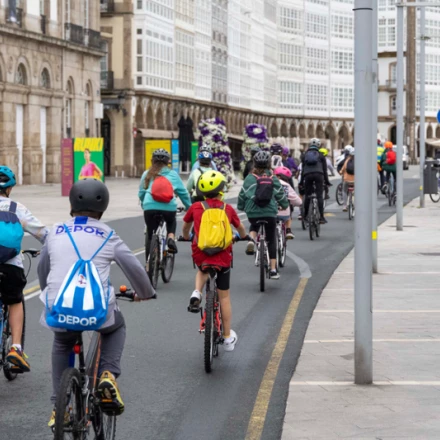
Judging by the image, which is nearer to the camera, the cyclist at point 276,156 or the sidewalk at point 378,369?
the sidewalk at point 378,369

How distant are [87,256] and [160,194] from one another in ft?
32.2

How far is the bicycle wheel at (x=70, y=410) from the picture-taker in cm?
601

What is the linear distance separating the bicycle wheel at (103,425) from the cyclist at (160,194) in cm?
943

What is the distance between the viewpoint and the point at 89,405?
21.1 feet

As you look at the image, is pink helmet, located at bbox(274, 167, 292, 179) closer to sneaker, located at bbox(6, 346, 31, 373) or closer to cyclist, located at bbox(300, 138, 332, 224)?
cyclist, located at bbox(300, 138, 332, 224)

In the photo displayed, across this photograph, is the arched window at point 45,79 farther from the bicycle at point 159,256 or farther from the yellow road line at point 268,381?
the yellow road line at point 268,381

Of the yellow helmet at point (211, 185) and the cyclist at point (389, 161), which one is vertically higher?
the yellow helmet at point (211, 185)

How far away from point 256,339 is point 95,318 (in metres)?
5.64

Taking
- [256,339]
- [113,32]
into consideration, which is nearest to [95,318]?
[256,339]

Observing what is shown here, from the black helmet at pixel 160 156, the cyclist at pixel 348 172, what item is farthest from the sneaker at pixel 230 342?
the cyclist at pixel 348 172

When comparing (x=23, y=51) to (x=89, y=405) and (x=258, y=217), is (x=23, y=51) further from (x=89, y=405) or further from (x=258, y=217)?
(x=89, y=405)

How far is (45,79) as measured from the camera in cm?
6156

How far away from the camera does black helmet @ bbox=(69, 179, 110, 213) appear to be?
673 centimetres

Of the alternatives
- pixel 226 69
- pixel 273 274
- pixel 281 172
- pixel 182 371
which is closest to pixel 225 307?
pixel 182 371
